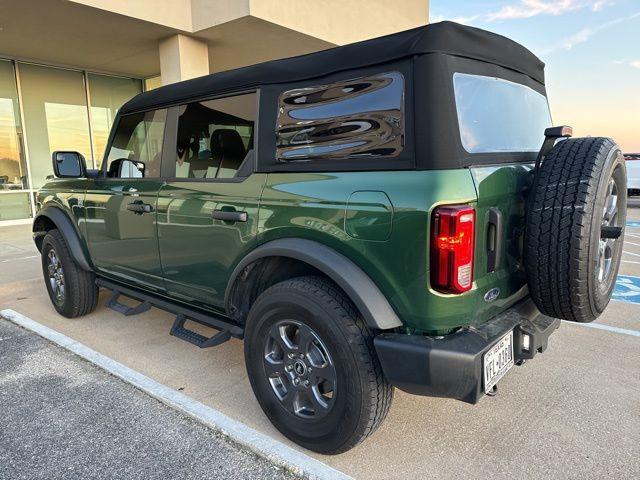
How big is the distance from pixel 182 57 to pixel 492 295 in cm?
848

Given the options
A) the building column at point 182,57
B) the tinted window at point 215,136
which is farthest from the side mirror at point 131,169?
the building column at point 182,57

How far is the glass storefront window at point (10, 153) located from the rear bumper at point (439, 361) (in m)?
12.2

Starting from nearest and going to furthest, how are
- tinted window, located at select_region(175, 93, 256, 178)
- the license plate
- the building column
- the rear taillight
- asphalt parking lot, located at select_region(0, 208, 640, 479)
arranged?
the rear taillight
the license plate
asphalt parking lot, located at select_region(0, 208, 640, 479)
tinted window, located at select_region(175, 93, 256, 178)
the building column

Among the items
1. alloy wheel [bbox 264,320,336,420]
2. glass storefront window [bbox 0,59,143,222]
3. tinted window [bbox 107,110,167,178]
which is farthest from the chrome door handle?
glass storefront window [bbox 0,59,143,222]

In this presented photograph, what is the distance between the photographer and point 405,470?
2.17 m

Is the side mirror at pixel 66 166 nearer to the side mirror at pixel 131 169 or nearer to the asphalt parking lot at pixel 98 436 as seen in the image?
the side mirror at pixel 131 169

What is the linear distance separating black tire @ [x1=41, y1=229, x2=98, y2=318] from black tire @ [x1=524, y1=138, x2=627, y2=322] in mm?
3699

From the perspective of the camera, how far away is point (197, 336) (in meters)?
3.04

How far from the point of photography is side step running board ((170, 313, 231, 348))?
2818mm

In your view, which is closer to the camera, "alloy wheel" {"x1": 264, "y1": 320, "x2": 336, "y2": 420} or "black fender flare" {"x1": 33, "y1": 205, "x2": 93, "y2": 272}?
"alloy wheel" {"x1": 264, "y1": 320, "x2": 336, "y2": 420}

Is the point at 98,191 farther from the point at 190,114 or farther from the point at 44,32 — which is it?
the point at 44,32

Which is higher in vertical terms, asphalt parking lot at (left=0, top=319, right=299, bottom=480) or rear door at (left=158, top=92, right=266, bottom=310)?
rear door at (left=158, top=92, right=266, bottom=310)

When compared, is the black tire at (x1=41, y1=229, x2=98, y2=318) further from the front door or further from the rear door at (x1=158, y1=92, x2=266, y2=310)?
the rear door at (x1=158, y1=92, x2=266, y2=310)

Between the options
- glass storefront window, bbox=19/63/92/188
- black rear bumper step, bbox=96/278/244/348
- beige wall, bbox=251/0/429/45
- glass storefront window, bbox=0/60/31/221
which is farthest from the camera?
glass storefront window, bbox=19/63/92/188
